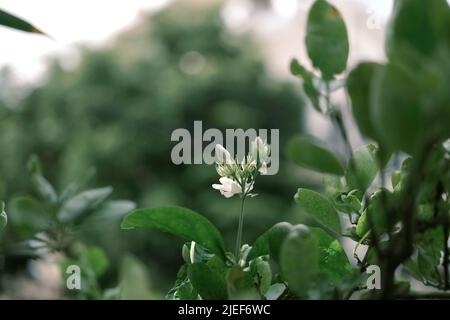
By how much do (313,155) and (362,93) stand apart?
3 centimetres

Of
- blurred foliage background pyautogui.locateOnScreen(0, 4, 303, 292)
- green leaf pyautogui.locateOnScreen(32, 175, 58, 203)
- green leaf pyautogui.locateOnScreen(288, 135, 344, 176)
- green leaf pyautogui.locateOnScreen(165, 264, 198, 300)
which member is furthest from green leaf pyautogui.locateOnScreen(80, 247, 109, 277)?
blurred foliage background pyautogui.locateOnScreen(0, 4, 303, 292)

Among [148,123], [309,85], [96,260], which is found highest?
[148,123]

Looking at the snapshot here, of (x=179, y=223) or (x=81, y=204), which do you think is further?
(x=81, y=204)

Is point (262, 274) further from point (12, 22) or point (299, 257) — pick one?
point (12, 22)

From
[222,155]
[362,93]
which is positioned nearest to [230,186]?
[222,155]

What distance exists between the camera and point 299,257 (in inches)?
8.6

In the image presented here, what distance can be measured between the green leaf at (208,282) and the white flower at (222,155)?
7 cm

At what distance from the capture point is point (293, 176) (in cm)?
786

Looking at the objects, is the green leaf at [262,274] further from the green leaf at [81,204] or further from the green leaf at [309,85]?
the green leaf at [81,204]

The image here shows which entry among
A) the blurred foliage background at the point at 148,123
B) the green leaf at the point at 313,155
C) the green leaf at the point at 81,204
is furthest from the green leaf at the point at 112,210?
the blurred foliage background at the point at 148,123

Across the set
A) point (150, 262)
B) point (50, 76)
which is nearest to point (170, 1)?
point (50, 76)

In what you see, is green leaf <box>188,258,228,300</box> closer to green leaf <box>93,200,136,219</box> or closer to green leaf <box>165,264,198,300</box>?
green leaf <box>165,264,198,300</box>
